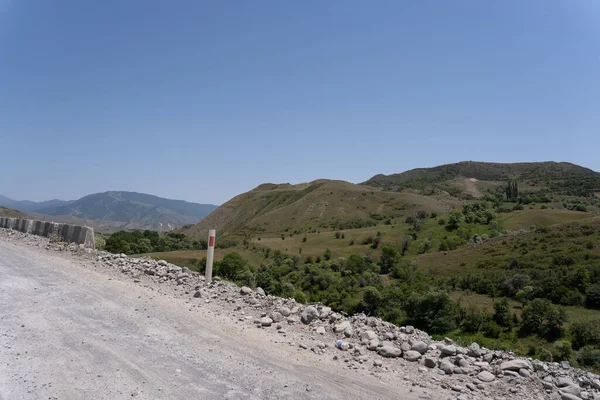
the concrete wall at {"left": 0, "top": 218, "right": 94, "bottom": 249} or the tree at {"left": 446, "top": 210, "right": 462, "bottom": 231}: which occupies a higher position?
the tree at {"left": 446, "top": 210, "right": 462, "bottom": 231}

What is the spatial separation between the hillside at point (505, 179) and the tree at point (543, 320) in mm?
108072

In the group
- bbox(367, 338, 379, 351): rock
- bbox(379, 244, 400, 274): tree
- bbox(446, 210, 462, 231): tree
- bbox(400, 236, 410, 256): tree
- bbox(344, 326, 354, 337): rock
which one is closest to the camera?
bbox(367, 338, 379, 351): rock

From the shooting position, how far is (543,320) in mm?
30047

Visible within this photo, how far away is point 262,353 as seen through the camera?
5.83 meters

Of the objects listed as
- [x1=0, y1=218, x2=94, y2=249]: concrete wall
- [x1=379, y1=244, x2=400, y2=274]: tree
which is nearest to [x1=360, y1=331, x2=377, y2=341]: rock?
[x1=0, y1=218, x2=94, y2=249]: concrete wall

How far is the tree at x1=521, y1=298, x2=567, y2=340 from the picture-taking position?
28.6 metres

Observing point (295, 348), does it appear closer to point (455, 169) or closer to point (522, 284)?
point (522, 284)

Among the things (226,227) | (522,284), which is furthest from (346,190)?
(522,284)

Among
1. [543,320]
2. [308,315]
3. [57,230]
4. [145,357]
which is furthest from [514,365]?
[543,320]

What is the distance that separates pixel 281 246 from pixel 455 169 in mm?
137583

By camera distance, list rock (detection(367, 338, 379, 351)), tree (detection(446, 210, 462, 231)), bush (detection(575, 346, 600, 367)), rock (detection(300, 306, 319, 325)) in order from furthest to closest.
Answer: tree (detection(446, 210, 462, 231)), bush (detection(575, 346, 600, 367)), rock (detection(300, 306, 319, 325)), rock (detection(367, 338, 379, 351))

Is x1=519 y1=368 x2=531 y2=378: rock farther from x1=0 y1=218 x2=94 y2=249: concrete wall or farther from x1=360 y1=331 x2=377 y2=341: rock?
x1=0 y1=218 x2=94 y2=249: concrete wall

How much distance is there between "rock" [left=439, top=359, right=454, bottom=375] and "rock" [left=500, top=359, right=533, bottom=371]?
0.66m

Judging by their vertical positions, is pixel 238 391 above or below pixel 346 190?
below
